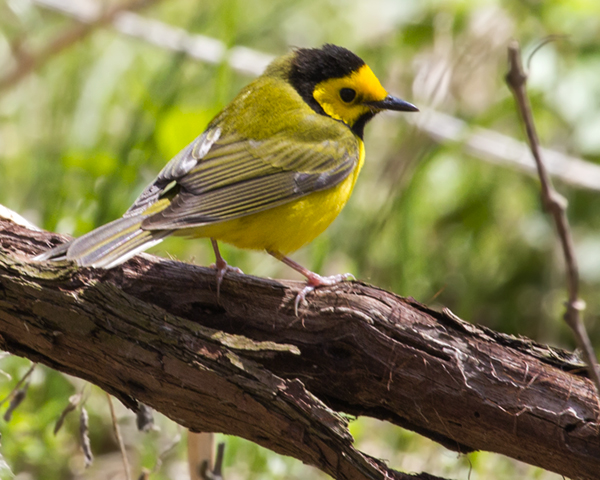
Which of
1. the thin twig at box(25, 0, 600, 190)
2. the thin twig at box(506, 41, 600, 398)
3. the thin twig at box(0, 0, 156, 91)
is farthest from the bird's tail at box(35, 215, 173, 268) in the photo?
the thin twig at box(0, 0, 156, 91)

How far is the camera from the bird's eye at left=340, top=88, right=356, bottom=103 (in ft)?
13.3

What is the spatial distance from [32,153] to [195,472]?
156 inches

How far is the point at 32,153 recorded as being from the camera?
6301mm

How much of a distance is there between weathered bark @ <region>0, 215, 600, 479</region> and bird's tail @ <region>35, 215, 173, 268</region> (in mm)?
94

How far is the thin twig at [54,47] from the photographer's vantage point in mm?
5902

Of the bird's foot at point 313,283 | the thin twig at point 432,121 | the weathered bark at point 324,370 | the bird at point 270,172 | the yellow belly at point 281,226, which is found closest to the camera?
the weathered bark at point 324,370

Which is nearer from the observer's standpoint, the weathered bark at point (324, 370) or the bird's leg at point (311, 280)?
the weathered bark at point (324, 370)

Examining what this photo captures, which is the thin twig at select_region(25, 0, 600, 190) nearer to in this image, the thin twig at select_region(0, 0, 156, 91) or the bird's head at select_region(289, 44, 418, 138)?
the thin twig at select_region(0, 0, 156, 91)

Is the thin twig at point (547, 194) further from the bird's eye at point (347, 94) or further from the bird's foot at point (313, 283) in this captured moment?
the bird's eye at point (347, 94)

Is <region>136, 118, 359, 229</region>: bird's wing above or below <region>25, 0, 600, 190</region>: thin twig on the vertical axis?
below

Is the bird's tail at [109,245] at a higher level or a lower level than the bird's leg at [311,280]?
lower

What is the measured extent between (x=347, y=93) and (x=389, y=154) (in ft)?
9.94

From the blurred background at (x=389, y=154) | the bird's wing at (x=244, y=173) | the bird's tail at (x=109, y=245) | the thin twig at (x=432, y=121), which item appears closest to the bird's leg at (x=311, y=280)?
the bird's wing at (x=244, y=173)

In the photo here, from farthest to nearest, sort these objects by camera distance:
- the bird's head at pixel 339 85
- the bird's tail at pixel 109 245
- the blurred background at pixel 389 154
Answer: the blurred background at pixel 389 154, the bird's head at pixel 339 85, the bird's tail at pixel 109 245
